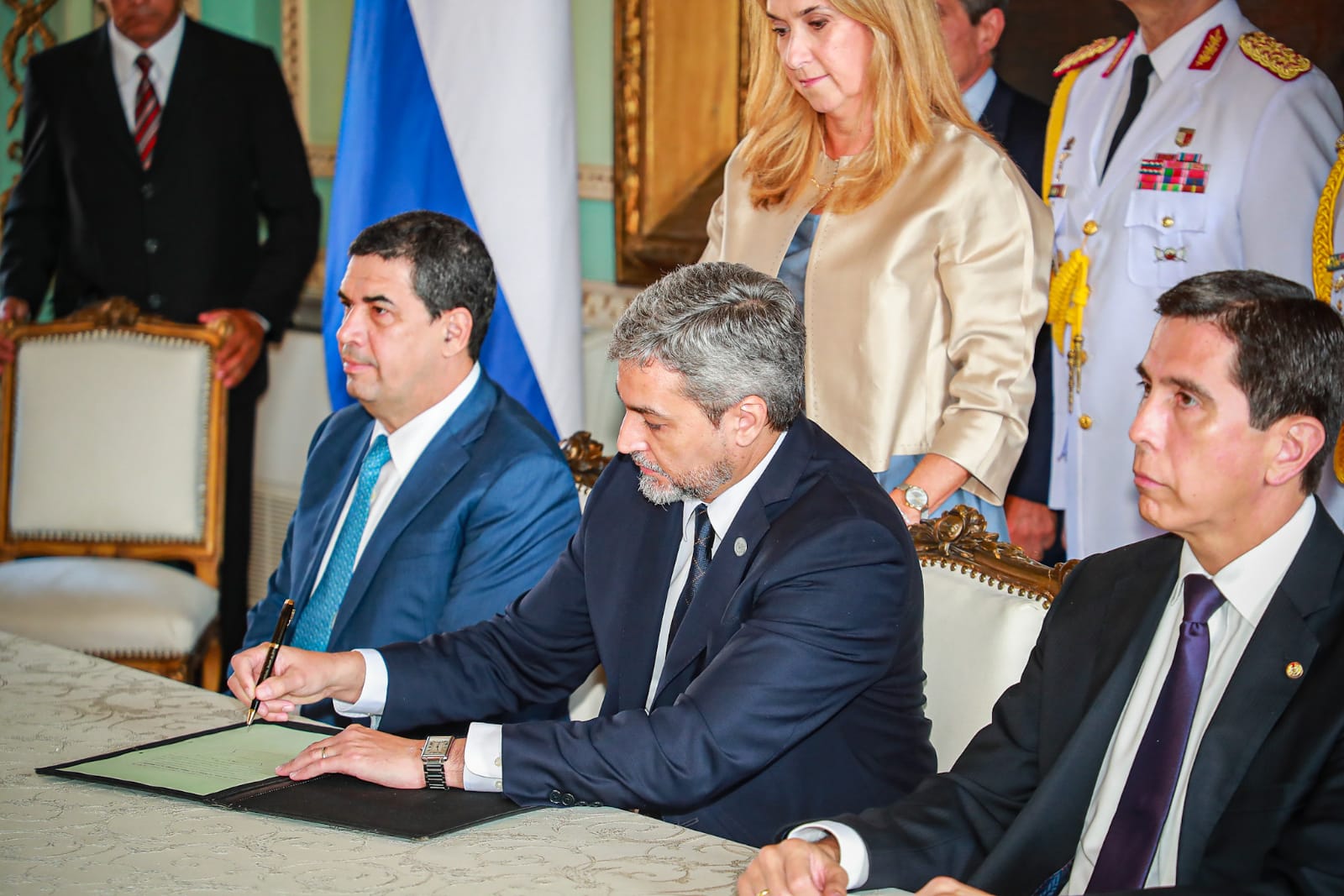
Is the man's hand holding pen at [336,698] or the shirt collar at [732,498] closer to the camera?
the man's hand holding pen at [336,698]

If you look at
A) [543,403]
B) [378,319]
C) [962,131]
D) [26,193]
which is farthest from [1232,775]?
[26,193]

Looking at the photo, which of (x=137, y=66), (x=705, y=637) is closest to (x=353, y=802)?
(x=705, y=637)

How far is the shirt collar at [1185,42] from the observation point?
2834mm

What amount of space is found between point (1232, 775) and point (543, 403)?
230 centimetres

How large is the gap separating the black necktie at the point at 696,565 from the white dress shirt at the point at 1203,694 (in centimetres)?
52

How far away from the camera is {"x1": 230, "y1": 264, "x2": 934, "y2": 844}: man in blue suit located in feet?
5.84

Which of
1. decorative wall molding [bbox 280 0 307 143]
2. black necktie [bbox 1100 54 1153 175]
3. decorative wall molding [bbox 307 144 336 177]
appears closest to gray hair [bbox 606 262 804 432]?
black necktie [bbox 1100 54 1153 175]

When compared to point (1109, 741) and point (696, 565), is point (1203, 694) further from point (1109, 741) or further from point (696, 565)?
point (696, 565)

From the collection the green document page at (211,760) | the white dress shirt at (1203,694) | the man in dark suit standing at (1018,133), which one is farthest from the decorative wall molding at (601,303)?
the white dress shirt at (1203,694)

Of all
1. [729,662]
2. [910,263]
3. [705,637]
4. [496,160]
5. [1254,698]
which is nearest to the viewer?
[1254,698]

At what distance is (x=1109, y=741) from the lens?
1.69 meters

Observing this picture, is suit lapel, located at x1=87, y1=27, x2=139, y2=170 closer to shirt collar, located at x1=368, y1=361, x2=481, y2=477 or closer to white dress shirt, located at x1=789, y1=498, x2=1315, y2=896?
shirt collar, located at x1=368, y1=361, x2=481, y2=477

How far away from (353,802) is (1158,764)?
91 cm

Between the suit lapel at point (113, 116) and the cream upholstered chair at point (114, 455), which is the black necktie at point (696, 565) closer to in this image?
the cream upholstered chair at point (114, 455)
